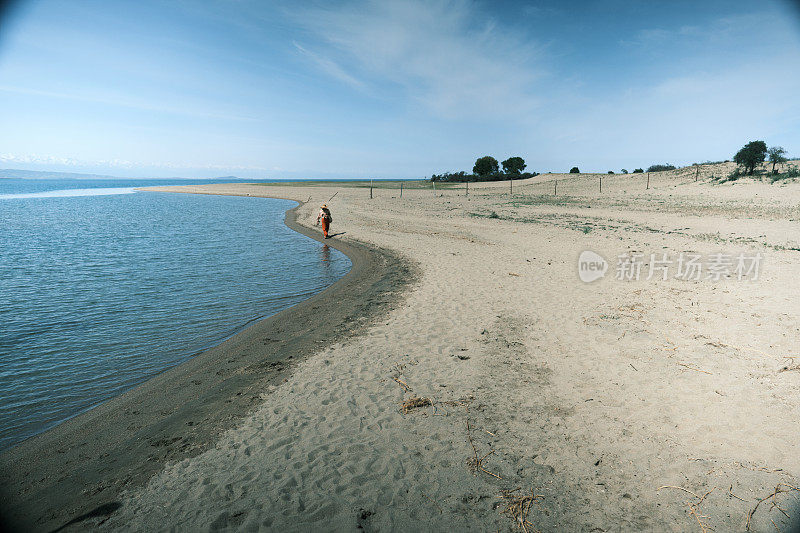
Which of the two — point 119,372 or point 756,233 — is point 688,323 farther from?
point 756,233

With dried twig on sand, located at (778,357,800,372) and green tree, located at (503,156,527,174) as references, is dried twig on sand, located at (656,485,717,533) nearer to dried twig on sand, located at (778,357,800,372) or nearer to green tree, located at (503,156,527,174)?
dried twig on sand, located at (778,357,800,372)

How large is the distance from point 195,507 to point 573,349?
6825mm

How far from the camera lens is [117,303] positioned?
1071 cm

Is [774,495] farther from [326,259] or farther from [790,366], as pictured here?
[326,259]

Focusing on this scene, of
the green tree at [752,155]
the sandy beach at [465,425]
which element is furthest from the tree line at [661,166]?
the sandy beach at [465,425]

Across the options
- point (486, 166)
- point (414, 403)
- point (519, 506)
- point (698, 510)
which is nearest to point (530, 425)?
point (519, 506)

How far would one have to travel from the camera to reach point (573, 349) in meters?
7.21

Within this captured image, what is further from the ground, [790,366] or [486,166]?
[486,166]

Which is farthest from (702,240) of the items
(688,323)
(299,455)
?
(299,455)

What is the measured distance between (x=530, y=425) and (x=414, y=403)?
175 cm

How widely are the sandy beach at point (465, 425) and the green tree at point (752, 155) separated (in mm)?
38826

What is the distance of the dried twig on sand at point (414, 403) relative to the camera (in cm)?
547

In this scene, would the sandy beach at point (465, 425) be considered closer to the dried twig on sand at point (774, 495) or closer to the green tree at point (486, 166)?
the dried twig on sand at point (774, 495)

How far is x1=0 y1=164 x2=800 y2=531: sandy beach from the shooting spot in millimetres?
3744
